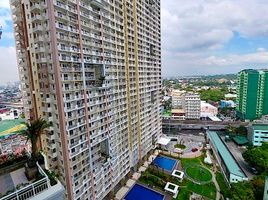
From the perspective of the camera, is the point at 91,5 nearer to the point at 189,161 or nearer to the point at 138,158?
the point at 138,158

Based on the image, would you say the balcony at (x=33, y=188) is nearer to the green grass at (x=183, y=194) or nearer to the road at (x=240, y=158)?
the green grass at (x=183, y=194)

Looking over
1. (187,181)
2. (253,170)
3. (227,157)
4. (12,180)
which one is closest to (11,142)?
(12,180)

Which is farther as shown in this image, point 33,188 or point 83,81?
point 83,81

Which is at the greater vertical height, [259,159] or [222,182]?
[259,159]

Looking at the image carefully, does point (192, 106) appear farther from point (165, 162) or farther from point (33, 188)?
point (33, 188)

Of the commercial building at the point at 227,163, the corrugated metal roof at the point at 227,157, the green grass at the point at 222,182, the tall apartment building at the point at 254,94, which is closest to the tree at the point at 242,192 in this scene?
the green grass at the point at 222,182

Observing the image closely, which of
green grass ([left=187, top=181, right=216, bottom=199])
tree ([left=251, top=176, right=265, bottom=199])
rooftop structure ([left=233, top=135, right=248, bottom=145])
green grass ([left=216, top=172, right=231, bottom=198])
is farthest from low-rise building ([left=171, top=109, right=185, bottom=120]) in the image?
tree ([left=251, top=176, right=265, bottom=199])

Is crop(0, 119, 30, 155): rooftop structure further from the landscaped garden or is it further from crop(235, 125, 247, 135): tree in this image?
crop(235, 125, 247, 135): tree
